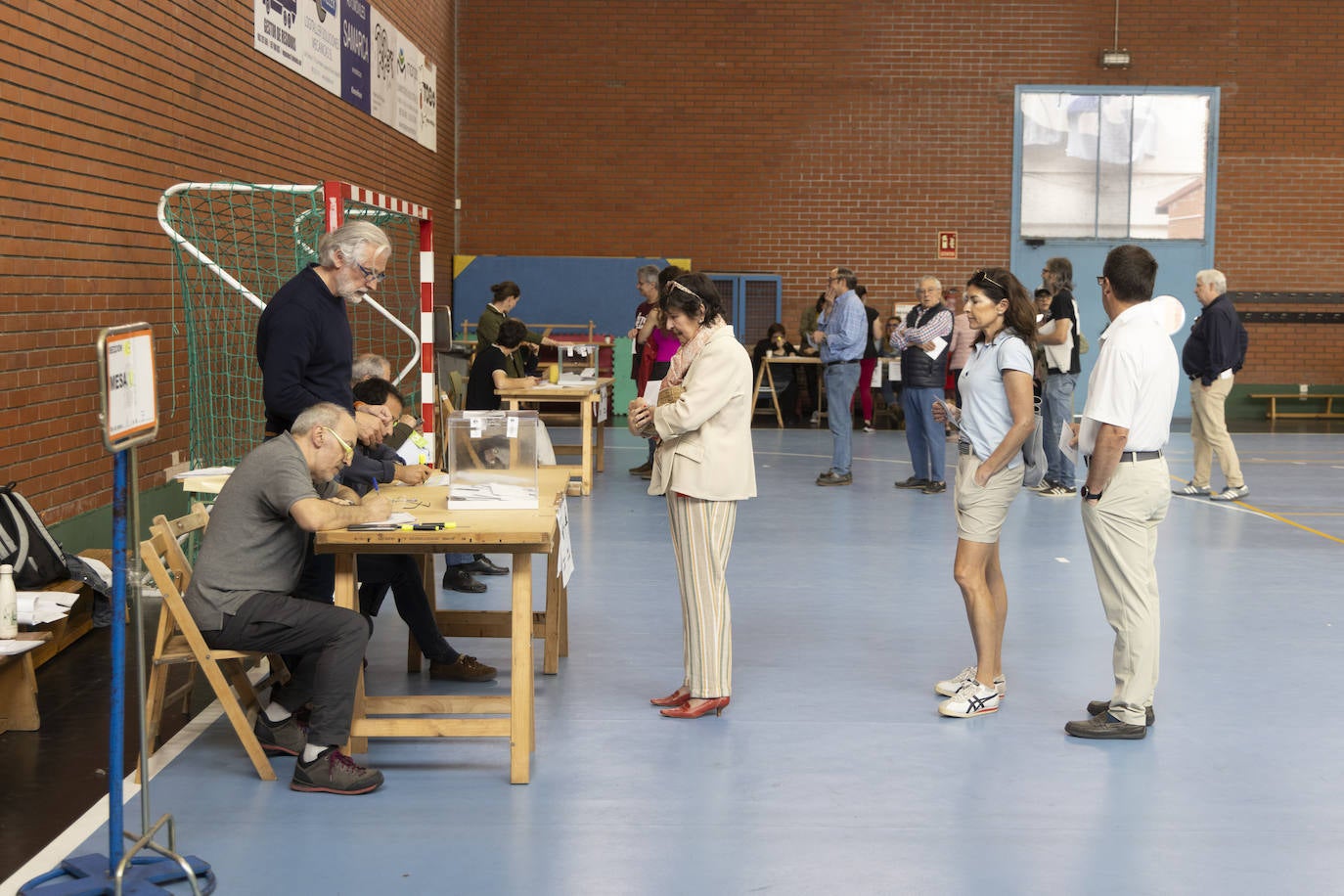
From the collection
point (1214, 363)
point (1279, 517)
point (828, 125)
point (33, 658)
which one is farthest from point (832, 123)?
point (33, 658)

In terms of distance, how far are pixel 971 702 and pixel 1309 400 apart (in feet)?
47.1

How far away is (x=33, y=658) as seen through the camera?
504 centimetres

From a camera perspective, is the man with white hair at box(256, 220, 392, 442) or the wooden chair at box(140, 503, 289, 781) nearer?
the wooden chair at box(140, 503, 289, 781)

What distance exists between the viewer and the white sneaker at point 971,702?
15.5 feet

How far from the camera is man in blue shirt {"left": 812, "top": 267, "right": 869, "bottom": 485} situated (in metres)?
10.4

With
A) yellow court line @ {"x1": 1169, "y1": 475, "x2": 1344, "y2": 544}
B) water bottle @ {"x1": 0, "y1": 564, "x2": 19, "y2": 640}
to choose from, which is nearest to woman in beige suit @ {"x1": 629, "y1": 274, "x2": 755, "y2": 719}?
water bottle @ {"x1": 0, "y1": 564, "x2": 19, "y2": 640}

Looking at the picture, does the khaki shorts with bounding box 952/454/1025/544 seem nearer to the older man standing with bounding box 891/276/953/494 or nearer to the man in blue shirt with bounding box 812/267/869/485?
the older man standing with bounding box 891/276/953/494

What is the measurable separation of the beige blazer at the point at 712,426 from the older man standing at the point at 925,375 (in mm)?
5039

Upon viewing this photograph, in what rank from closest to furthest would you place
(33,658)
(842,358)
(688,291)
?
(688,291) < (33,658) < (842,358)

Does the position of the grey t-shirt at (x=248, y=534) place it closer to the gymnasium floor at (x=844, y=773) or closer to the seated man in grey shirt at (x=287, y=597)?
the seated man in grey shirt at (x=287, y=597)

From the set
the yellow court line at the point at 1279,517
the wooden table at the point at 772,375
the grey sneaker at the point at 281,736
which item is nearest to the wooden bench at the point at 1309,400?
the wooden table at the point at 772,375

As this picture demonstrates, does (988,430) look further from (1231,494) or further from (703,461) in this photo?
(1231,494)

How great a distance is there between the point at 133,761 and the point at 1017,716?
2.99 meters

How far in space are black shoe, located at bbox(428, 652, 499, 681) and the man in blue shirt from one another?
5.79 m
